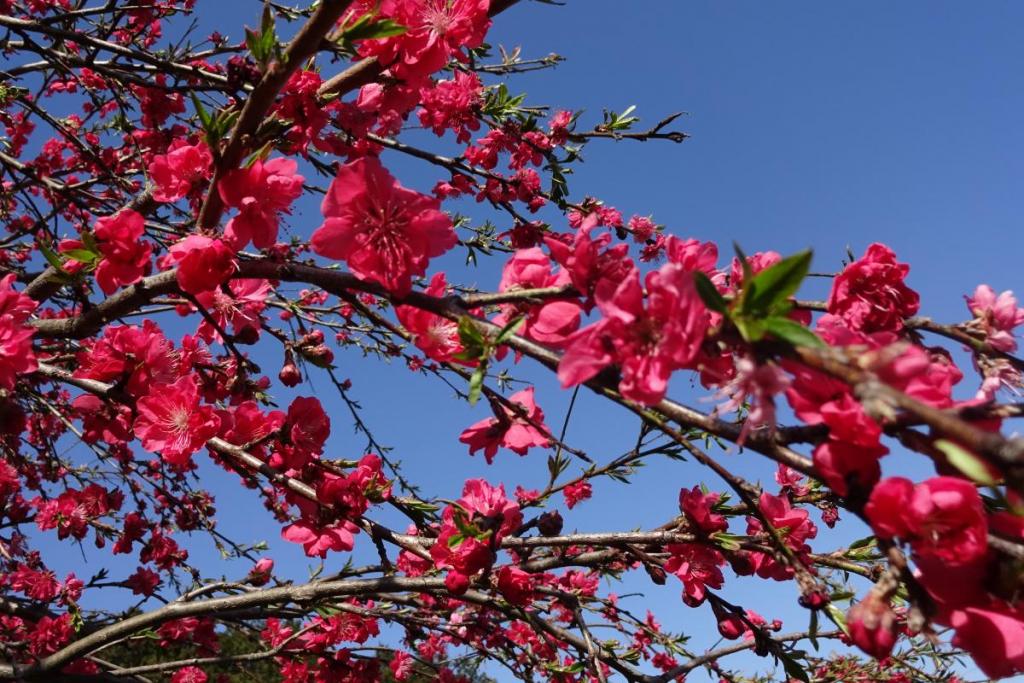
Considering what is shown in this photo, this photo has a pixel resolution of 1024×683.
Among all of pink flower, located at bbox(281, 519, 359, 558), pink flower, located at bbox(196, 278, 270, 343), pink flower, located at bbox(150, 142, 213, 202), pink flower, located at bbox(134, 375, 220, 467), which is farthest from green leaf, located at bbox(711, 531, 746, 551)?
pink flower, located at bbox(150, 142, 213, 202)

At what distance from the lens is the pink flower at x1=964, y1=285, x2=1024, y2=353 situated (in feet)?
4.51

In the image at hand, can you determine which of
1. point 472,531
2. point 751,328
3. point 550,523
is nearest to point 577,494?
point 550,523

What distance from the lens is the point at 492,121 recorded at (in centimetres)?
424

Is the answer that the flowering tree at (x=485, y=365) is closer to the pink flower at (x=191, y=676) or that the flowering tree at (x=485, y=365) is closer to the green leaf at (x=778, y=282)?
the green leaf at (x=778, y=282)

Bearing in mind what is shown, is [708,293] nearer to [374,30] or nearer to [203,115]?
[374,30]

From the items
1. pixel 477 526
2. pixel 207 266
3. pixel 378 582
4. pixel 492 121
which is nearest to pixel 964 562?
pixel 477 526

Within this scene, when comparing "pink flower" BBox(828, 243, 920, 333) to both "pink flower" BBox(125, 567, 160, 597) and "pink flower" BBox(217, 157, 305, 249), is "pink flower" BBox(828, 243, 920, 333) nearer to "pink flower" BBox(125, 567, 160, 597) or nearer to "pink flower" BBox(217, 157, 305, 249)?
"pink flower" BBox(217, 157, 305, 249)

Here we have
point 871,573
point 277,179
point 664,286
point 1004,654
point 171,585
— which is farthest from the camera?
point 171,585

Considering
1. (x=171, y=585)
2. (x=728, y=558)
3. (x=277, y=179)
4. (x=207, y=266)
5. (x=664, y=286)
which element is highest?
(x=171, y=585)

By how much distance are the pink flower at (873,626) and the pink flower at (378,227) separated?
3.68ft

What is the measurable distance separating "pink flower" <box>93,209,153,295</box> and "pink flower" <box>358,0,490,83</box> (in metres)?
0.86

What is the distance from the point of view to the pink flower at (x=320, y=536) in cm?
238

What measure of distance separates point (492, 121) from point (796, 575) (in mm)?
3554

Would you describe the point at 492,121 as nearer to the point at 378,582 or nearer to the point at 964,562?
the point at 378,582
